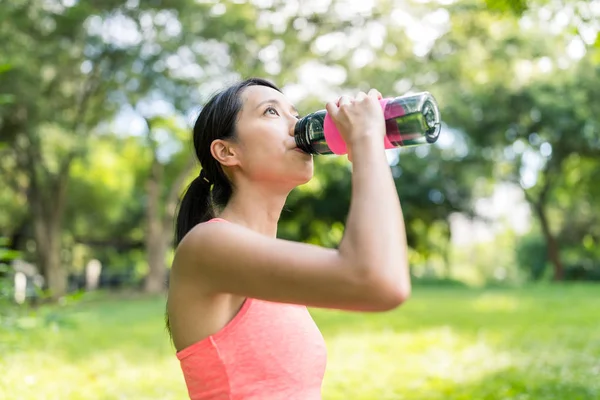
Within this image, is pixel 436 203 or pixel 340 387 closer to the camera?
pixel 340 387

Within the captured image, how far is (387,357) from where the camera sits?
759cm

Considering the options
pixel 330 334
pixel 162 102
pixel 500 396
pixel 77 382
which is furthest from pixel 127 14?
pixel 500 396

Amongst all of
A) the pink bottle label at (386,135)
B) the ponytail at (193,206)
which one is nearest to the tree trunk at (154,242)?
the ponytail at (193,206)

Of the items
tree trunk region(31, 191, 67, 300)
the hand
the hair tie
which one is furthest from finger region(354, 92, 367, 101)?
tree trunk region(31, 191, 67, 300)

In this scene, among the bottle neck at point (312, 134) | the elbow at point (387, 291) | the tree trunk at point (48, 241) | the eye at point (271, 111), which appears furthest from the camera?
the tree trunk at point (48, 241)

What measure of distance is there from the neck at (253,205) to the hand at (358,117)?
0.33 m

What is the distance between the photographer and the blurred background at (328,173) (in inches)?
245

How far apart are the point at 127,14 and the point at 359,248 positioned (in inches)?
710

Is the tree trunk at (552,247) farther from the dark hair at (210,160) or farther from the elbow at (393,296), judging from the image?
the elbow at (393,296)

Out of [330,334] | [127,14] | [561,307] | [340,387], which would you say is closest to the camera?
[340,387]

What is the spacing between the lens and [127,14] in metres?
18.0

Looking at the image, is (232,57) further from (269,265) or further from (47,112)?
(269,265)

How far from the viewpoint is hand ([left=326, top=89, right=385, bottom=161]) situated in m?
1.39

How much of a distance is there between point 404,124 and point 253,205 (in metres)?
0.48
